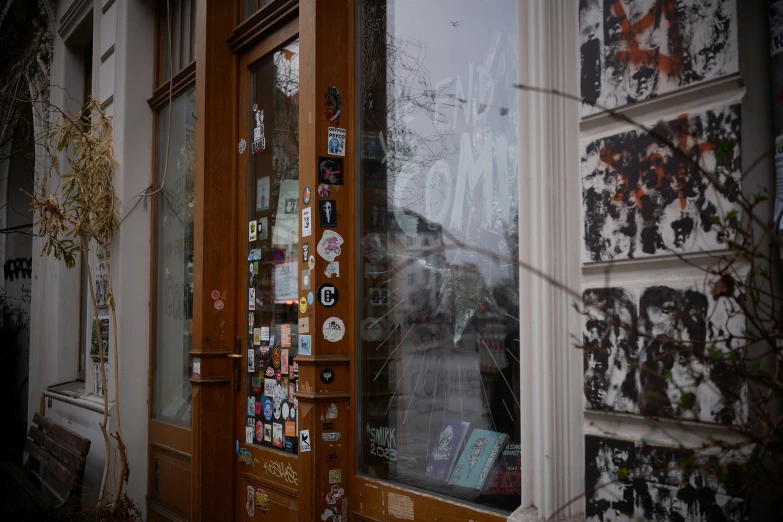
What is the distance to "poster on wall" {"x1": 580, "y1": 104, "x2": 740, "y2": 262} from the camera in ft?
5.92

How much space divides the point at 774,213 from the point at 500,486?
58.4 inches

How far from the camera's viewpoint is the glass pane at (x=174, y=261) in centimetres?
553

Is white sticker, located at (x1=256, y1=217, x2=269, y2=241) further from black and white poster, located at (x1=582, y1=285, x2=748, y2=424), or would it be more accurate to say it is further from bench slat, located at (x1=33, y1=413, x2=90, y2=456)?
black and white poster, located at (x1=582, y1=285, x2=748, y2=424)

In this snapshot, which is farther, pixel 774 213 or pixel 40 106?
pixel 40 106

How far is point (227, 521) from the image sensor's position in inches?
188

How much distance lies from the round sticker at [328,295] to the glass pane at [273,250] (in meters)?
0.53

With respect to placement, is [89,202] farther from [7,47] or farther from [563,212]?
[7,47]

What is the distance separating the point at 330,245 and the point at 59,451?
152 inches

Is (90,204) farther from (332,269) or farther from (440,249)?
(440,249)

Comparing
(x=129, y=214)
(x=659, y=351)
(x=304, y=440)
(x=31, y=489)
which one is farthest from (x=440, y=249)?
(x=31, y=489)

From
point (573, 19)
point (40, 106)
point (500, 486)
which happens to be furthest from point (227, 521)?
point (40, 106)

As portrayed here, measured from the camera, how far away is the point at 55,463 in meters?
6.03

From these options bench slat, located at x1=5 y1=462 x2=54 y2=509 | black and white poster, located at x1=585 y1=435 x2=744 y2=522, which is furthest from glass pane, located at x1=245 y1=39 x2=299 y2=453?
bench slat, located at x1=5 y1=462 x2=54 y2=509

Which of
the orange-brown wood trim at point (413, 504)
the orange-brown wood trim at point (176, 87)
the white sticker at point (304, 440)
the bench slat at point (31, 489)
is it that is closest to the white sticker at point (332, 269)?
the white sticker at point (304, 440)
